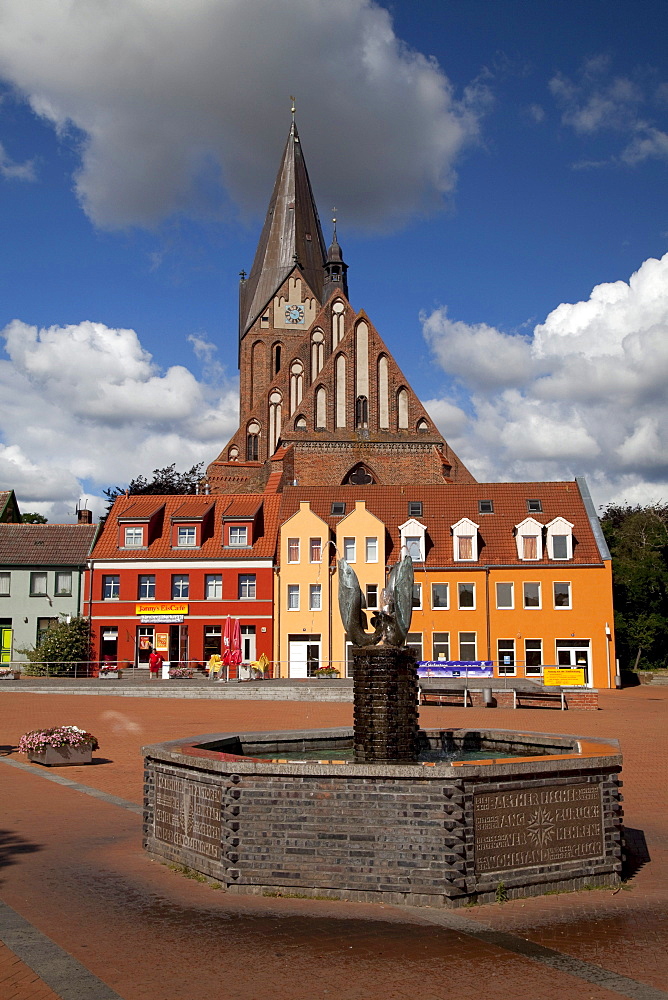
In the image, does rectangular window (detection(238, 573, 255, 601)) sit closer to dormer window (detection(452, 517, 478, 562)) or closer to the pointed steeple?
dormer window (detection(452, 517, 478, 562))

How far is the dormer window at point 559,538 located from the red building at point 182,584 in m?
13.4

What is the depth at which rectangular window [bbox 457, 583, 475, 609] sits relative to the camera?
44.2 meters

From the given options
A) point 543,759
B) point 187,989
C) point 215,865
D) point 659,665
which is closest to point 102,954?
point 187,989

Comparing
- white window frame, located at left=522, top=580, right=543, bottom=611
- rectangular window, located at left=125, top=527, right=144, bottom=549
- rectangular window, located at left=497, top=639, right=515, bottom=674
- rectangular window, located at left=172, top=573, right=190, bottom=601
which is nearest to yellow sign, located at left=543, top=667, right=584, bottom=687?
rectangular window, located at left=497, top=639, right=515, bottom=674

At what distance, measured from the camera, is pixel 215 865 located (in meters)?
8.50

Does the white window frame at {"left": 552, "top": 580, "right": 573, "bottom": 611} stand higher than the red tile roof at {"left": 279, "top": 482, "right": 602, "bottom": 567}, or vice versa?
the red tile roof at {"left": 279, "top": 482, "right": 602, "bottom": 567}

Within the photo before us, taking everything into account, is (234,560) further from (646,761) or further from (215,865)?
(215,865)

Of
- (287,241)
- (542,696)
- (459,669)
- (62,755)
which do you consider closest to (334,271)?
(287,241)

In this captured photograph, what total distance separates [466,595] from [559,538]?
519 centimetres

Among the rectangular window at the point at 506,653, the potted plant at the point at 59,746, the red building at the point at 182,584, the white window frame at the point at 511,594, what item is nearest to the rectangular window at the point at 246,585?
the red building at the point at 182,584

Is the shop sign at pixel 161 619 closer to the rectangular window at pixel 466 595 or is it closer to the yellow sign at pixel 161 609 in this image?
the yellow sign at pixel 161 609

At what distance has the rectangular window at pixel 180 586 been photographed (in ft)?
152

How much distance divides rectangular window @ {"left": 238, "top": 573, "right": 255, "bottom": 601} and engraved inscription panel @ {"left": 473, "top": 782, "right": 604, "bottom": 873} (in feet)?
124

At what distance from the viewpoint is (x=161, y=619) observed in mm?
45875
